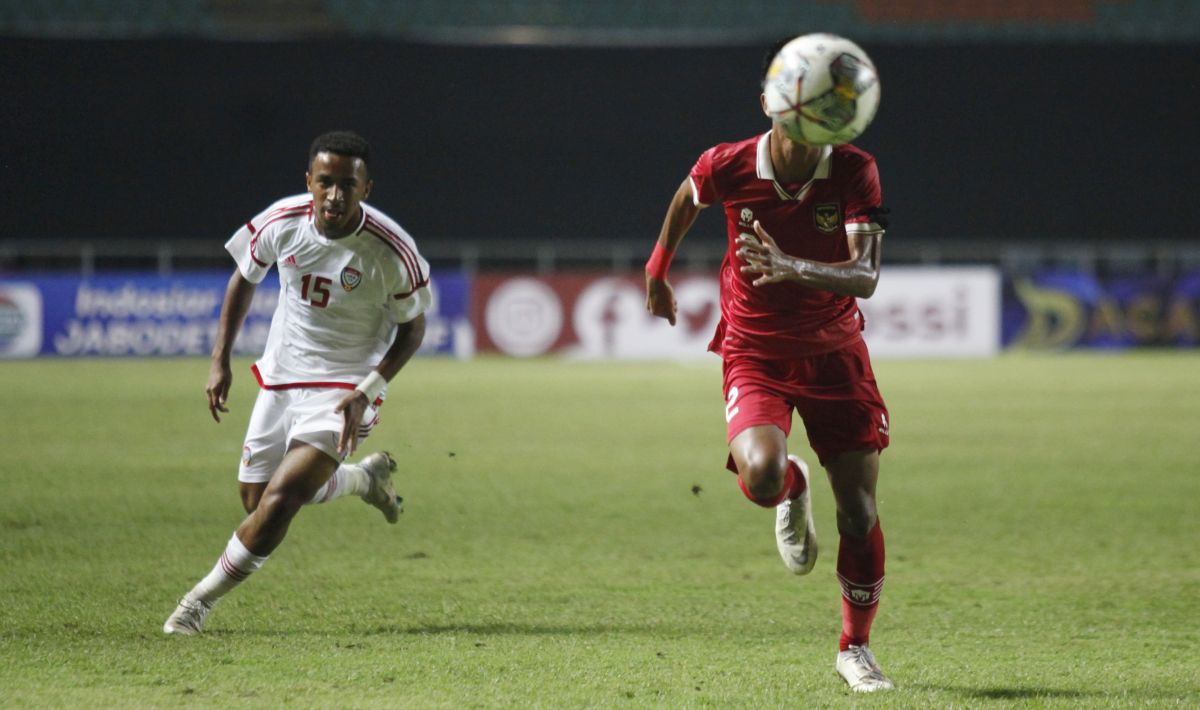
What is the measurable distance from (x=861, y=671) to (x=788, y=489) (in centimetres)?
65

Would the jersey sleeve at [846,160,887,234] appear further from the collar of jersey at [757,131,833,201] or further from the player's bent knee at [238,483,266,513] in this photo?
the player's bent knee at [238,483,266,513]

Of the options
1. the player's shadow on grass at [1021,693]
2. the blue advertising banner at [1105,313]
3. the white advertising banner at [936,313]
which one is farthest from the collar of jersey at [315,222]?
the blue advertising banner at [1105,313]

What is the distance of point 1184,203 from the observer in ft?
105

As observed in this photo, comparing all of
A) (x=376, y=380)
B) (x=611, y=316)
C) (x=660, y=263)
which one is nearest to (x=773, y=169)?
(x=660, y=263)

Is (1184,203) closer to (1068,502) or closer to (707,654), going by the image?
(1068,502)

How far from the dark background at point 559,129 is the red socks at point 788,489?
26120mm

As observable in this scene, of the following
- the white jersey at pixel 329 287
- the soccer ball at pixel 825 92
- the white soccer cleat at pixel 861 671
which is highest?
the soccer ball at pixel 825 92

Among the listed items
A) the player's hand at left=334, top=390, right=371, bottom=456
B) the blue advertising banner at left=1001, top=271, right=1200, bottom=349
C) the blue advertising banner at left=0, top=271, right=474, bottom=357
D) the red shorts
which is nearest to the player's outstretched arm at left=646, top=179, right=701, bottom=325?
the red shorts

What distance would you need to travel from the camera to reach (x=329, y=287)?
5.78 m

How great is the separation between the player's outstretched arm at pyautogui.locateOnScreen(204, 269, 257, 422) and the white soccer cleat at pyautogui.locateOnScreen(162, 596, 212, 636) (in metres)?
0.79

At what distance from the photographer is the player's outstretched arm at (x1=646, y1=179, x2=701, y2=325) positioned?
496cm

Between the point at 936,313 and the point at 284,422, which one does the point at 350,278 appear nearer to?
the point at 284,422

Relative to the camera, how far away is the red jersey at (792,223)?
15.4 feet

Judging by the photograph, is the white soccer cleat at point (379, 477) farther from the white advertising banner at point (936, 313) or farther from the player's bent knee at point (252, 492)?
the white advertising banner at point (936, 313)
